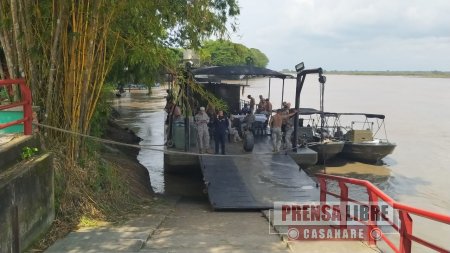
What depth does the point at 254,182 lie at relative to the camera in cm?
1032

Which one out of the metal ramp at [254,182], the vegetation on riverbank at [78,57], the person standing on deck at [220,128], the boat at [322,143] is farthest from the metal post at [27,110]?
the boat at [322,143]

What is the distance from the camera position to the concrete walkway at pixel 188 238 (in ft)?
18.9

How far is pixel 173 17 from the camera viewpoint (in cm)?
807

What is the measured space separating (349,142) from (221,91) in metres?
5.59

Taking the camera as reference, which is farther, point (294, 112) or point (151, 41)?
point (294, 112)

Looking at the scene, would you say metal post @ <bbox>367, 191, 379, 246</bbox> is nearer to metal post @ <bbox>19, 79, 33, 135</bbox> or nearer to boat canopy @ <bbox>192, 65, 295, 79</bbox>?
metal post @ <bbox>19, 79, 33, 135</bbox>

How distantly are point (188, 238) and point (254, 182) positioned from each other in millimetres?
4120

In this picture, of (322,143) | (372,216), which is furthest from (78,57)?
(322,143)

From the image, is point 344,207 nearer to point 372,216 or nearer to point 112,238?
point 372,216

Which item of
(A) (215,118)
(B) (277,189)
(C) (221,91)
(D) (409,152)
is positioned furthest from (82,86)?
(D) (409,152)

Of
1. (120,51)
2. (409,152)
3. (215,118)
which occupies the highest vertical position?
(120,51)

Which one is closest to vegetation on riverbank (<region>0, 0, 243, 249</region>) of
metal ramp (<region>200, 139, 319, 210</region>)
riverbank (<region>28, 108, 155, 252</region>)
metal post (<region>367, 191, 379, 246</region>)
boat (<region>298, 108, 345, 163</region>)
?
riverbank (<region>28, 108, 155, 252</region>)

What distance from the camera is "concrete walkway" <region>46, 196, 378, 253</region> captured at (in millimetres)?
5746

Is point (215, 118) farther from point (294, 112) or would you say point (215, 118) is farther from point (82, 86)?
point (82, 86)
